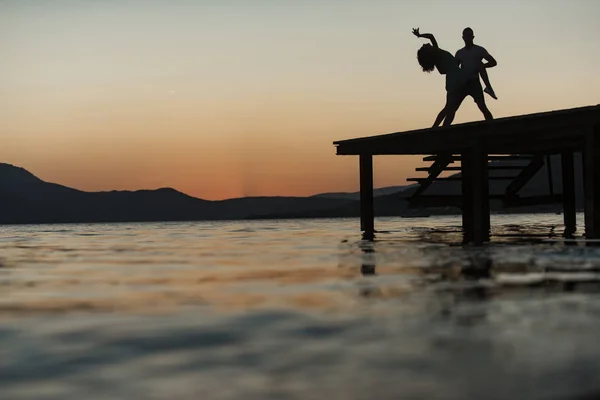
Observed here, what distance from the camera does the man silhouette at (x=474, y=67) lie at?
16.5 metres

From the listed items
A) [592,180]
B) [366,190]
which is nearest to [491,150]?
[366,190]

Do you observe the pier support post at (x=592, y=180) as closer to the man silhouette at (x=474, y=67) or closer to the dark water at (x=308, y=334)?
the man silhouette at (x=474, y=67)

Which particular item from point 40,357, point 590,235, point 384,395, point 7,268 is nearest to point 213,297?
point 40,357

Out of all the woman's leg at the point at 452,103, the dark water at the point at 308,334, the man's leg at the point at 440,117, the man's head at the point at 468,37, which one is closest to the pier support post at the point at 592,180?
the woman's leg at the point at 452,103

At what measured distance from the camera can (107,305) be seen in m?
6.79

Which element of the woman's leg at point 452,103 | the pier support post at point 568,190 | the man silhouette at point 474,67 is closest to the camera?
the man silhouette at point 474,67

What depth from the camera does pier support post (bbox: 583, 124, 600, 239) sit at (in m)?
14.6

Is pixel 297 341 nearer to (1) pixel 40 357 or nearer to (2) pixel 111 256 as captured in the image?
(1) pixel 40 357

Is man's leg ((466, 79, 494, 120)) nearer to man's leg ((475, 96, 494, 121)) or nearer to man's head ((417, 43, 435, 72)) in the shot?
man's leg ((475, 96, 494, 121))

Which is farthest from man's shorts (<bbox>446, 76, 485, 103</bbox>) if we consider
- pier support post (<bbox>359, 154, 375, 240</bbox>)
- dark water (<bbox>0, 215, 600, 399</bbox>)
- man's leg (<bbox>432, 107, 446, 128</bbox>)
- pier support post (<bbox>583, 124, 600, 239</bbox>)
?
dark water (<bbox>0, 215, 600, 399</bbox>)

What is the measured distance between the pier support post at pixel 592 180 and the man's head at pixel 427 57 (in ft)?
12.4

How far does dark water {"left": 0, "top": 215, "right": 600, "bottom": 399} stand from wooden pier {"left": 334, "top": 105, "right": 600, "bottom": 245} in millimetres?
5396

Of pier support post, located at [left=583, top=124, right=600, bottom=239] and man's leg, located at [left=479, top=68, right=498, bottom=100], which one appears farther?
man's leg, located at [left=479, top=68, right=498, bottom=100]

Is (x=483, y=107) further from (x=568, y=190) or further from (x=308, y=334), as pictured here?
(x=308, y=334)
